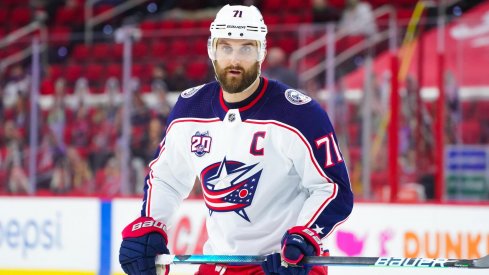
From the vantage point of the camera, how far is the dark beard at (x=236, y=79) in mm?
3090

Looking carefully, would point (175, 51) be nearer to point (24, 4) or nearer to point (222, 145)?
point (222, 145)

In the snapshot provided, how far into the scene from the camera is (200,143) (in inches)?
125

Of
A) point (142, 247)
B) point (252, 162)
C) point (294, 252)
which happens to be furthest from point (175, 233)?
point (294, 252)

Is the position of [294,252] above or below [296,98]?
below

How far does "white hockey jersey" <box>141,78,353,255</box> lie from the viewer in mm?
3045

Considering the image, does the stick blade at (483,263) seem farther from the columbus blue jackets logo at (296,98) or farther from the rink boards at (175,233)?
Answer: the rink boards at (175,233)

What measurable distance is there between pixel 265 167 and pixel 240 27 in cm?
42

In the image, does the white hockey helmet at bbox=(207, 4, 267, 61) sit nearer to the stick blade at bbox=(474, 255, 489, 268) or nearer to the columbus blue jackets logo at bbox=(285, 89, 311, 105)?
the columbus blue jackets logo at bbox=(285, 89, 311, 105)

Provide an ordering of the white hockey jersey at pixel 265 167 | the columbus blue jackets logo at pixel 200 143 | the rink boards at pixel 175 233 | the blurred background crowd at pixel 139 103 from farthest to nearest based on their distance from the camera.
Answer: the blurred background crowd at pixel 139 103, the rink boards at pixel 175 233, the columbus blue jackets logo at pixel 200 143, the white hockey jersey at pixel 265 167

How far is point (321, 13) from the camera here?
9609mm

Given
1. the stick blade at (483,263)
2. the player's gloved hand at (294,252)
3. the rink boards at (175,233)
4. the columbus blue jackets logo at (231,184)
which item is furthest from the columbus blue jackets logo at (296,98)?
the rink boards at (175,233)

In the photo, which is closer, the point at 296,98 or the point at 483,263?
the point at 483,263

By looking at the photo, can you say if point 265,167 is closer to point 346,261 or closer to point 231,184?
point 231,184

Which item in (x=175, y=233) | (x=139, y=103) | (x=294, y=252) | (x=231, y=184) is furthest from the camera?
(x=139, y=103)
